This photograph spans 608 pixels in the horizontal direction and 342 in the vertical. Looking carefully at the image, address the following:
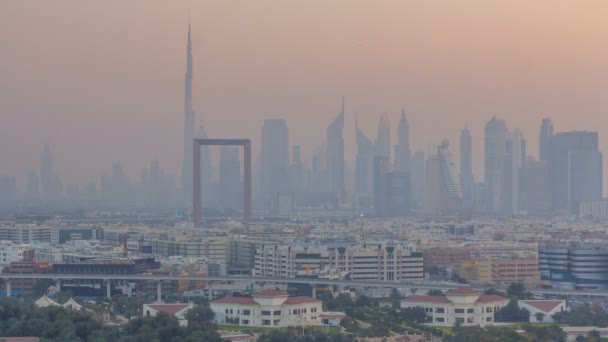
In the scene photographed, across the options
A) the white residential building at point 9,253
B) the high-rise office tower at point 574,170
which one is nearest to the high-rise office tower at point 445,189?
the high-rise office tower at point 574,170

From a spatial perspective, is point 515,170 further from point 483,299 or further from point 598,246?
point 483,299

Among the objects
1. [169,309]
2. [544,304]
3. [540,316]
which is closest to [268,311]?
[169,309]

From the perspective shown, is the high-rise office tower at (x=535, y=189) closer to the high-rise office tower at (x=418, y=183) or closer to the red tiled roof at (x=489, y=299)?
the high-rise office tower at (x=418, y=183)

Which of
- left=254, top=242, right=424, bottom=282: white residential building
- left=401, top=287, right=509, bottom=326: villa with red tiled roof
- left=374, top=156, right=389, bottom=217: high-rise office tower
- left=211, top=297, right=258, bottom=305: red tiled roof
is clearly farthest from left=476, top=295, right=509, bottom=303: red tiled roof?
A: left=374, top=156, right=389, bottom=217: high-rise office tower

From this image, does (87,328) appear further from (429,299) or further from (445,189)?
(445,189)

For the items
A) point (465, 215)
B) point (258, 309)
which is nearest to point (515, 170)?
point (465, 215)

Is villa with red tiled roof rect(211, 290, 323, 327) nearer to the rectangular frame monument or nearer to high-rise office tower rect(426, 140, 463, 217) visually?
the rectangular frame monument
